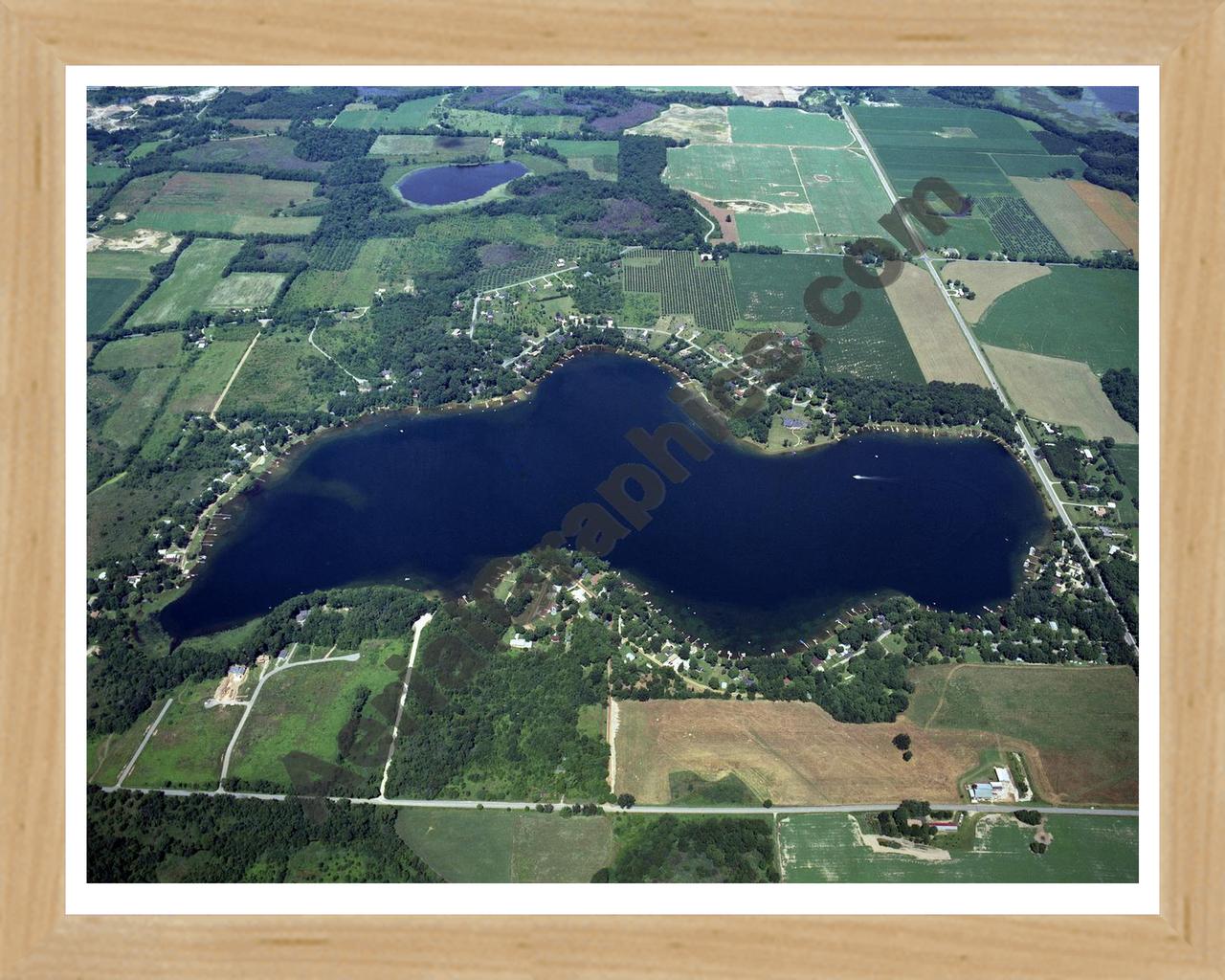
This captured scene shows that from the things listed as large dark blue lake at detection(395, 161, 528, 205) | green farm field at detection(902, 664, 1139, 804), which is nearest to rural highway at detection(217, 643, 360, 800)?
green farm field at detection(902, 664, 1139, 804)

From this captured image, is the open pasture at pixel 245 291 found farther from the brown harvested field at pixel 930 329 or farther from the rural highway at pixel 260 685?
the brown harvested field at pixel 930 329

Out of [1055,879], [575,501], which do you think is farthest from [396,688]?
[1055,879]

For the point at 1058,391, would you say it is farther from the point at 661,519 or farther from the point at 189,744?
the point at 189,744

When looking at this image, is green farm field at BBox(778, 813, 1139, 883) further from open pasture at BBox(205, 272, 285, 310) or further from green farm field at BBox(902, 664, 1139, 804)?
open pasture at BBox(205, 272, 285, 310)

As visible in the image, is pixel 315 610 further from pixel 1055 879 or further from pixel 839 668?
pixel 1055 879

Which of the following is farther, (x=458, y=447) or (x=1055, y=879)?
(x=458, y=447)
